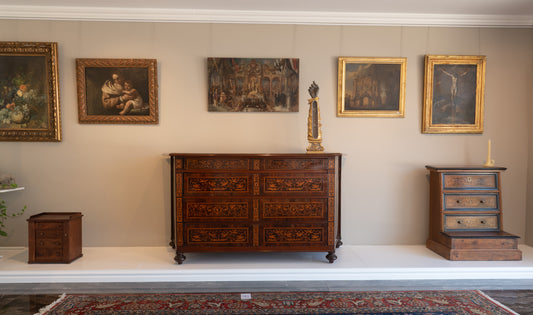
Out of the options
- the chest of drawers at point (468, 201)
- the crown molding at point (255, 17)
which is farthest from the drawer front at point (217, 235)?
the crown molding at point (255, 17)

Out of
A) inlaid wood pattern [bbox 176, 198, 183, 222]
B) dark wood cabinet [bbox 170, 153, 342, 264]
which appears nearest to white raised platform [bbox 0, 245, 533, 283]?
dark wood cabinet [bbox 170, 153, 342, 264]

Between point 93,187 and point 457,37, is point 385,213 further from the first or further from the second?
point 93,187

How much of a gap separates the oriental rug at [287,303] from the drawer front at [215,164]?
1414mm

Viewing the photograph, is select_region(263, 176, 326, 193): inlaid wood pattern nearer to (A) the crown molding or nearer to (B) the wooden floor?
(B) the wooden floor

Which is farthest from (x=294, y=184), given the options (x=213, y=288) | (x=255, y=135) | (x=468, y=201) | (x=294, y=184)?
(x=468, y=201)

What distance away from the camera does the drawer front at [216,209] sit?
13.2 feet

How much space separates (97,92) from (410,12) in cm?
449

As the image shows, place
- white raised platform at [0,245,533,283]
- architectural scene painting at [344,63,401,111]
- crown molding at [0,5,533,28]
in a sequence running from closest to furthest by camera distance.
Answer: white raised platform at [0,245,533,283] → crown molding at [0,5,533,28] → architectural scene painting at [344,63,401,111]

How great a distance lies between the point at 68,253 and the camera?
13.3 ft

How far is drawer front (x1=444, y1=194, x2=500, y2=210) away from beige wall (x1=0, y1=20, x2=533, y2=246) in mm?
504

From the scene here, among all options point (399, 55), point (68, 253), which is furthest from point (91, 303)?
point (399, 55)

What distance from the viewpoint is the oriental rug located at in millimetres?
3268

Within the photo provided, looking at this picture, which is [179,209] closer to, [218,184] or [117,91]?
[218,184]

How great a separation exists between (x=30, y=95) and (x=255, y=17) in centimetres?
326
